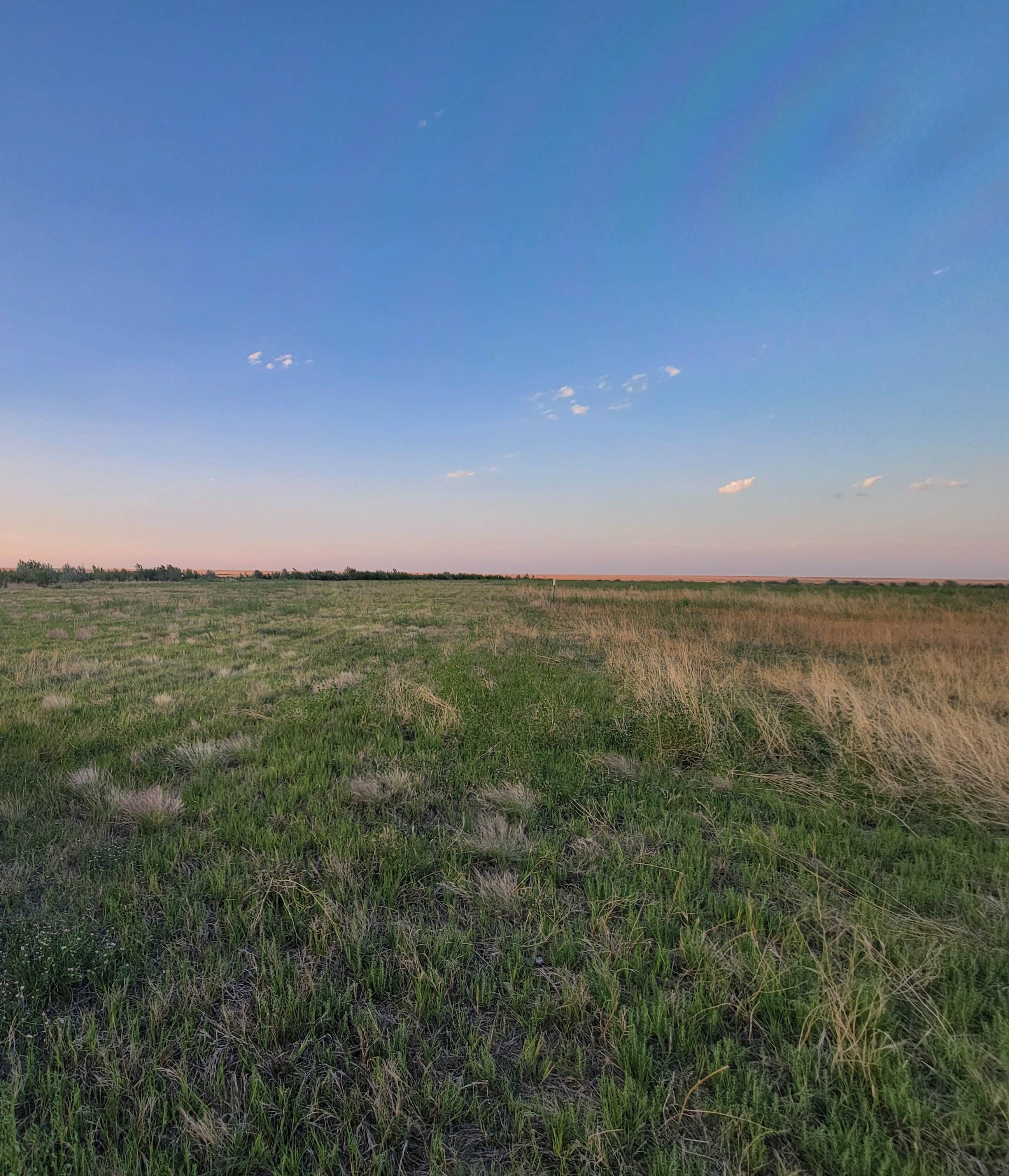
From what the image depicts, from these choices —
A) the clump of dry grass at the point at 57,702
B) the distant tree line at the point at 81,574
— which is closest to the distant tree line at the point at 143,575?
the distant tree line at the point at 81,574

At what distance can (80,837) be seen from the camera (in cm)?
370

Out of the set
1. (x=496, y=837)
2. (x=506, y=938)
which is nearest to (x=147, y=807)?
(x=496, y=837)

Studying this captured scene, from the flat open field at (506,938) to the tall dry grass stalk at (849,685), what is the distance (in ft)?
0.25

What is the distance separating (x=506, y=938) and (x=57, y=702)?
806cm

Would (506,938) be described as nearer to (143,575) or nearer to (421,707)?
(421,707)

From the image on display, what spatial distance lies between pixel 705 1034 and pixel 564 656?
9.79 m

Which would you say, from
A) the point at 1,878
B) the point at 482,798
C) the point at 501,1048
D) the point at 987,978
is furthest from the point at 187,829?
the point at 987,978

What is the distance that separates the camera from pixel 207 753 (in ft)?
17.6

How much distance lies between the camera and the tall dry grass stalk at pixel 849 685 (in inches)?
196

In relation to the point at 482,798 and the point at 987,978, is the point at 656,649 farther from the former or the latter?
the point at 987,978

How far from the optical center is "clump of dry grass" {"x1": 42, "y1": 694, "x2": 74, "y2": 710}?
699 centimetres

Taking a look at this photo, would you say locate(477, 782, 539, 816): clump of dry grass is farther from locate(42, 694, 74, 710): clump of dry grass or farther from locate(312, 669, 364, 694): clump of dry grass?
locate(42, 694, 74, 710): clump of dry grass

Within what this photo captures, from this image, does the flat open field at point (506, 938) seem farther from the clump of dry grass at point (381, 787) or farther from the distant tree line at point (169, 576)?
the distant tree line at point (169, 576)

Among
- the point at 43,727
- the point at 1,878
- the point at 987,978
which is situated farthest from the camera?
the point at 43,727
